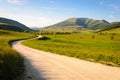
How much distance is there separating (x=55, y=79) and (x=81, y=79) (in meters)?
1.58

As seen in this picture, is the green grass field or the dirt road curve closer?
the dirt road curve

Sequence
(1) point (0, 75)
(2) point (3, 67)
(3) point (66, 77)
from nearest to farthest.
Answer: (1) point (0, 75) < (2) point (3, 67) < (3) point (66, 77)

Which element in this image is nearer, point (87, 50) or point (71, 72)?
point (71, 72)

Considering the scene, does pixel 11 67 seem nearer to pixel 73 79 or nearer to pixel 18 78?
pixel 18 78

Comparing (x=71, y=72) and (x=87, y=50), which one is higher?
(x=71, y=72)

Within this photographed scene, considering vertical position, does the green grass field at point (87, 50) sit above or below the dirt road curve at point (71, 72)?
below

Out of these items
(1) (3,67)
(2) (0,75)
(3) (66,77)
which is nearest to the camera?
(2) (0,75)

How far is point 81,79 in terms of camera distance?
13367 millimetres

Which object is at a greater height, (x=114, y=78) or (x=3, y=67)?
(x=3, y=67)

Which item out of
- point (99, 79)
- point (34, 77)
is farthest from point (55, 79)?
point (99, 79)

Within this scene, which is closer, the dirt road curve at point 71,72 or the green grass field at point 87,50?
the dirt road curve at point 71,72

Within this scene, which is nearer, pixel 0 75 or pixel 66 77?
pixel 0 75

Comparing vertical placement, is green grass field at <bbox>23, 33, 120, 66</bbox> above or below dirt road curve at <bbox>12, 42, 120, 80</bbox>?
below

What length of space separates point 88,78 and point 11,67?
16.0 feet
